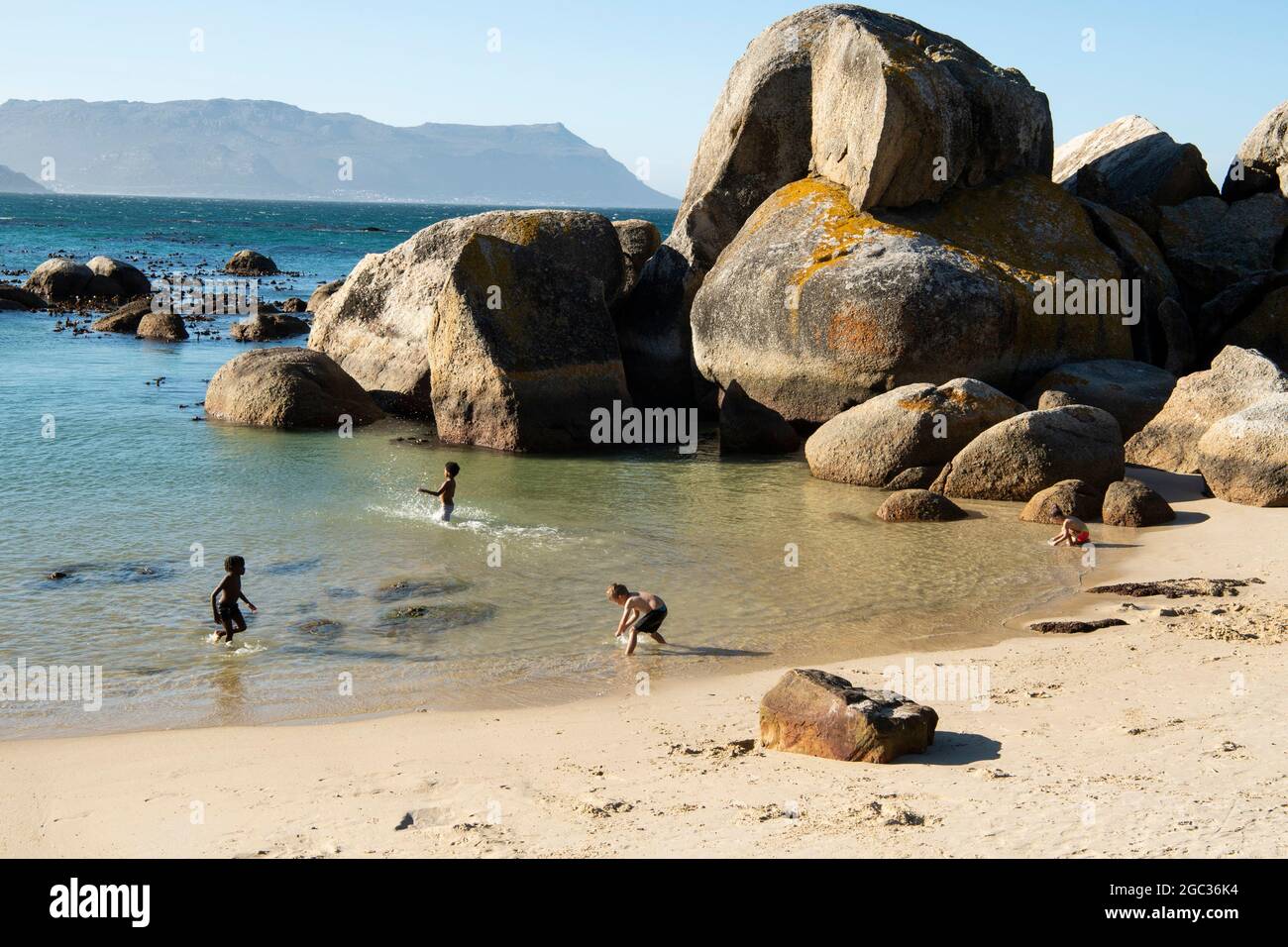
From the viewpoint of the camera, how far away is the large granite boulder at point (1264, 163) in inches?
1074

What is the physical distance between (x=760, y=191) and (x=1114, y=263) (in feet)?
22.8

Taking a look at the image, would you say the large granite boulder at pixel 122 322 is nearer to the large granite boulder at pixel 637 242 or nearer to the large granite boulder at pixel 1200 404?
the large granite boulder at pixel 637 242

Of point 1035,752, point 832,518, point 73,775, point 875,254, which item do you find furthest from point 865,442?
point 73,775

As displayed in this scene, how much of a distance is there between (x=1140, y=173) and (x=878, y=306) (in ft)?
38.0

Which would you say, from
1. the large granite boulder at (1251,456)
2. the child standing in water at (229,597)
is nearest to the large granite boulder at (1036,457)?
the large granite boulder at (1251,456)

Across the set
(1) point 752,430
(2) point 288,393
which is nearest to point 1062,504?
(1) point 752,430

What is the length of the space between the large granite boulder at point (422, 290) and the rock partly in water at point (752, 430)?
2.73 metres

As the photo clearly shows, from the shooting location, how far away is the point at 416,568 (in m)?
14.3

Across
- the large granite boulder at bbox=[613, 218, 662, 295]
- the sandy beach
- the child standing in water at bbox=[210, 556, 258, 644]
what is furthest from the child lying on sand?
the large granite boulder at bbox=[613, 218, 662, 295]

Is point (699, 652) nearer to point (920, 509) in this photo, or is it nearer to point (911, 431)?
point (920, 509)

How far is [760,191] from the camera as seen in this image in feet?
81.7

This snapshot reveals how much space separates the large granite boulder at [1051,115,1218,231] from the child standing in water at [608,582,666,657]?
60.3 ft

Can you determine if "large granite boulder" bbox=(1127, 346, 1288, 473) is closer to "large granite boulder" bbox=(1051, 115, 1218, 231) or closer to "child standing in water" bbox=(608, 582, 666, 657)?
"large granite boulder" bbox=(1051, 115, 1218, 231)

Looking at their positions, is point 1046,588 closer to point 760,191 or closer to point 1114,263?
point 1114,263
